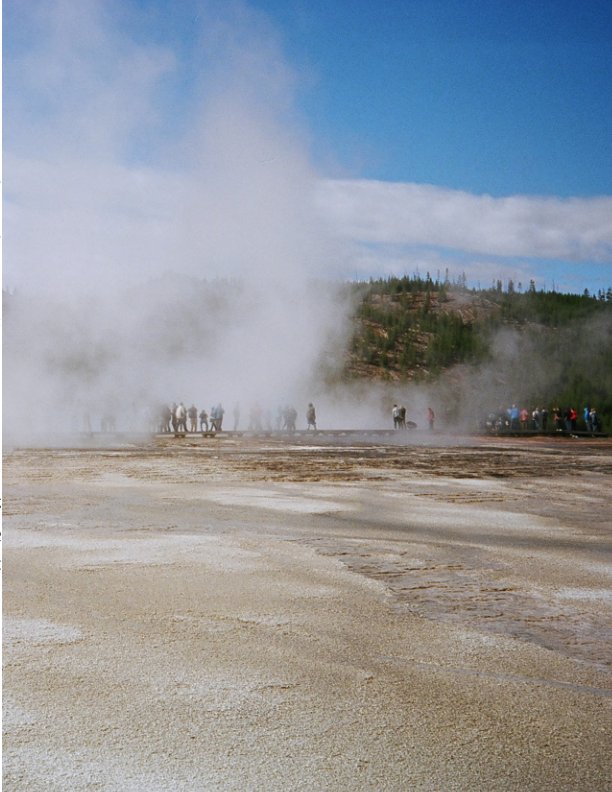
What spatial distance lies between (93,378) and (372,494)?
31524 mm

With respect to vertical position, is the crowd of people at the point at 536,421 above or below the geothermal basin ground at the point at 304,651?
above

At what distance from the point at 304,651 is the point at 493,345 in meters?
75.3

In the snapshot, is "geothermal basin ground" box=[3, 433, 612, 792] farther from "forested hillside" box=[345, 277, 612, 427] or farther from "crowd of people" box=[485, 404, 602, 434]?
"forested hillside" box=[345, 277, 612, 427]

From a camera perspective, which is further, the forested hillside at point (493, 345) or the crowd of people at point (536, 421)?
the forested hillside at point (493, 345)

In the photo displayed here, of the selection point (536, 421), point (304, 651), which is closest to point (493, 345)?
point (536, 421)

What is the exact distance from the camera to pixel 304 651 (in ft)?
13.8

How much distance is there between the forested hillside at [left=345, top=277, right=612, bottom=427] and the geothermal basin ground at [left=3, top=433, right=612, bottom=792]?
5062 centimetres

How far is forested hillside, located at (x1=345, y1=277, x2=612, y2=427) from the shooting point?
67938 millimetres

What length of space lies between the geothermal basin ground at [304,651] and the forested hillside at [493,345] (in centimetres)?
5062

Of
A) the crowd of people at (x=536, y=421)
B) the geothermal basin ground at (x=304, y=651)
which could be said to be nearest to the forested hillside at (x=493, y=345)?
the crowd of people at (x=536, y=421)

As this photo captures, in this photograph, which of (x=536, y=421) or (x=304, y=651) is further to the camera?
(x=536, y=421)

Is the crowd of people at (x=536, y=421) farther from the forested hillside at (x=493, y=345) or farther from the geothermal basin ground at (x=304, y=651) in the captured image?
the geothermal basin ground at (x=304, y=651)

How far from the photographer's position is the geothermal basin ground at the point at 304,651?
297 centimetres

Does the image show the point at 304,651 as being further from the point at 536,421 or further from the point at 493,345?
the point at 493,345
